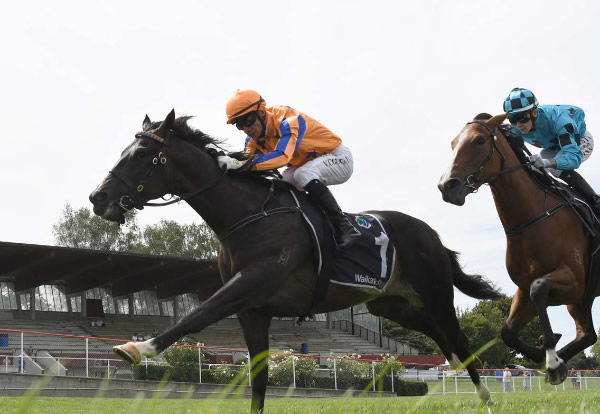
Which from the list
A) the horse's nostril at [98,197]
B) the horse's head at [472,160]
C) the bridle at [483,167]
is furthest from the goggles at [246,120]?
the bridle at [483,167]

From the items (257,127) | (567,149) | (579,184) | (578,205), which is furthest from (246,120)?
(579,184)

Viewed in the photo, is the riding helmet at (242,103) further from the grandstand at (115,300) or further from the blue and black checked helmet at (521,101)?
the grandstand at (115,300)

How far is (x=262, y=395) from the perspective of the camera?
5793mm

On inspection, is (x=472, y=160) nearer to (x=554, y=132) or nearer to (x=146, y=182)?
(x=554, y=132)

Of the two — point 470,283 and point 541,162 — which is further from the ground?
point 541,162

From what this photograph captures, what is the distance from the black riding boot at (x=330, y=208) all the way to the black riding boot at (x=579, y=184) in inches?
94.6

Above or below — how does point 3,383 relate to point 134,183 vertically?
below

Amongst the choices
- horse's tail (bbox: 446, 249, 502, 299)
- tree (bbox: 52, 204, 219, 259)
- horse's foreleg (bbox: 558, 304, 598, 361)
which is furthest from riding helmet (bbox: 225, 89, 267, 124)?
tree (bbox: 52, 204, 219, 259)

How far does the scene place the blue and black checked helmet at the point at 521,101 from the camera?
7020 mm

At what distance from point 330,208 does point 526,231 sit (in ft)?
6.13

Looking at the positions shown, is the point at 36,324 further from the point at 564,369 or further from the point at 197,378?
the point at 564,369

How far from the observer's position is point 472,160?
6777mm

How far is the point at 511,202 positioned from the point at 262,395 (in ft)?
9.50

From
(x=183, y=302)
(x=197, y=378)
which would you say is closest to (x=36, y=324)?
(x=183, y=302)
